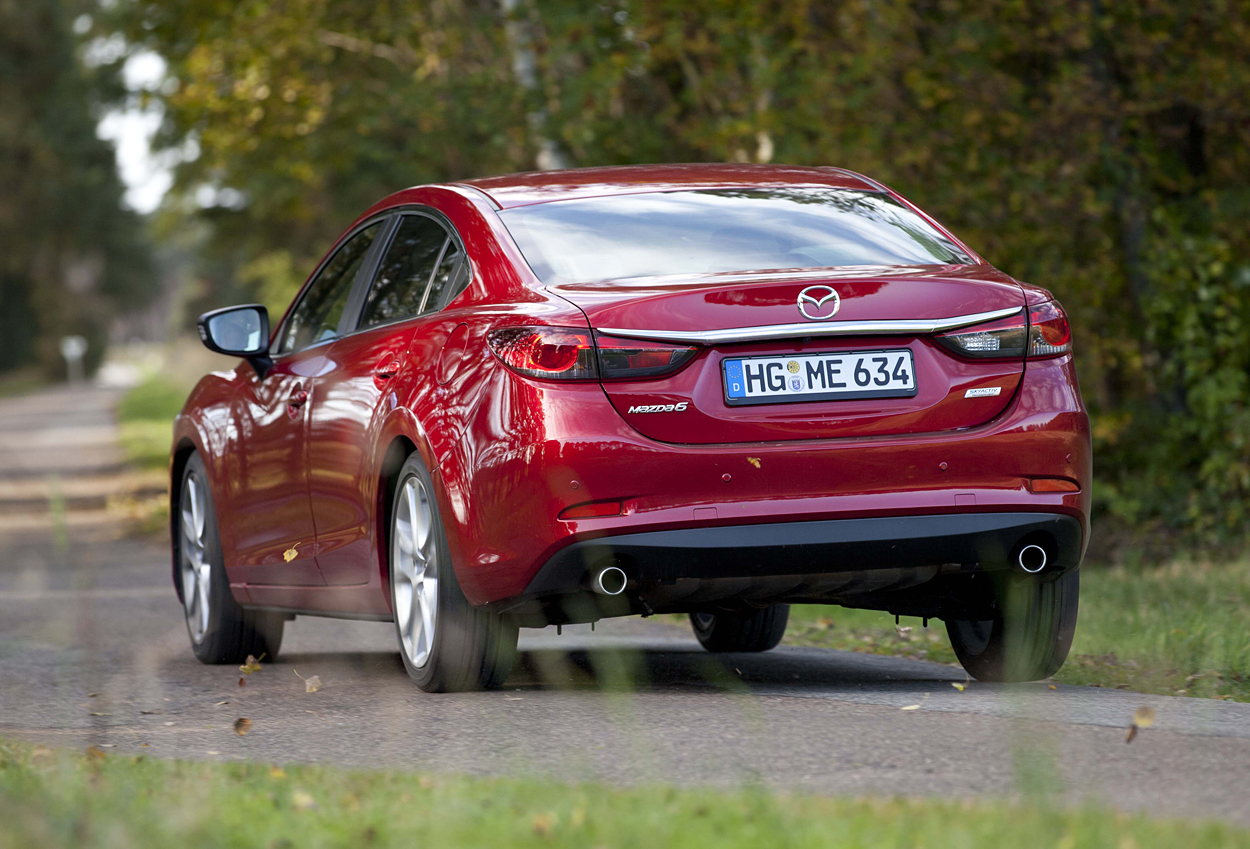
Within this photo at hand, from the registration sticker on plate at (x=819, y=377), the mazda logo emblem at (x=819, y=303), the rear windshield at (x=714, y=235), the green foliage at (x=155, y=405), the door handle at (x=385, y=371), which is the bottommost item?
the green foliage at (x=155, y=405)

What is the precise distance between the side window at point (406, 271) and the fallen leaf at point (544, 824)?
106 inches

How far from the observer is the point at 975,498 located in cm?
527

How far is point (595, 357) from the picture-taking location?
5078 mm

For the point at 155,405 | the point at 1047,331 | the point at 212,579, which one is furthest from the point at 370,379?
the point at 155,405

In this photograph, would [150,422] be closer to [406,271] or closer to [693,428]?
[406,271]

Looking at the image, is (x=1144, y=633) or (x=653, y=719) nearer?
(x=653, y=719)

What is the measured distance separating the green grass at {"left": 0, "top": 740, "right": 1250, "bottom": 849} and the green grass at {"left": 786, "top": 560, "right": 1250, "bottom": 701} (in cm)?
249

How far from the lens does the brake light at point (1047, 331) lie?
543 centimetres

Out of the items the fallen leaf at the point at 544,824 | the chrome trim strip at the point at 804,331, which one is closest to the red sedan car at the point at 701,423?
the chrome trim strip at the point at 804,331

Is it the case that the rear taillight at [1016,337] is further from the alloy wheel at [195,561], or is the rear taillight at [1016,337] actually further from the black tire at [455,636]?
the alloy wheel at [195,561]

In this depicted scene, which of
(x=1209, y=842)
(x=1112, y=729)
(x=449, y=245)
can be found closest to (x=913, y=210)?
(x=449, y=245)

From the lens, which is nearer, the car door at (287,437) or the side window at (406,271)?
the side window at (406,271)

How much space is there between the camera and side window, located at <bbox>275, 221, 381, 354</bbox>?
687 cm

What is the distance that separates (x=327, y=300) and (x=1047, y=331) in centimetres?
287
